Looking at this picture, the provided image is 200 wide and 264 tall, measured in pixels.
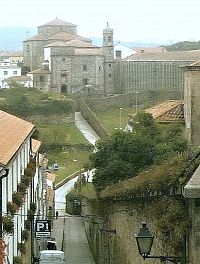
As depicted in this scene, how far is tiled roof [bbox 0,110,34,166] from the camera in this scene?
15.2 metres

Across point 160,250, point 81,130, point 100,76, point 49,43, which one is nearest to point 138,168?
point 160,250

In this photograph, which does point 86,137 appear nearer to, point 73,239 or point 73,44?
point 73,44

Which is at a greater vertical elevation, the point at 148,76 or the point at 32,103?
the point at 148,76

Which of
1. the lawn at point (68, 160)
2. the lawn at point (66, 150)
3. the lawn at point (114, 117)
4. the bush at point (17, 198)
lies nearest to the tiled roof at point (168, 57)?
the lawn at point (114, 117)

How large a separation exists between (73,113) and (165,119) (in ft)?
186

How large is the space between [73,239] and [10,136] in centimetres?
1925

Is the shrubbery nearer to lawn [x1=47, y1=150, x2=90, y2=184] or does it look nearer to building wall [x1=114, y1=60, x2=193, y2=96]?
building wall [x1=114, y1=60, x2=193, y2=96]

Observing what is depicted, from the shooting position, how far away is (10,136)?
18.7 m

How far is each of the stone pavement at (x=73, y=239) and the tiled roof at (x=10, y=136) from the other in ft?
27.7

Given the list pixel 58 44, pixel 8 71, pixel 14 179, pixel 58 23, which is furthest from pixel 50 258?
pixel 58 23

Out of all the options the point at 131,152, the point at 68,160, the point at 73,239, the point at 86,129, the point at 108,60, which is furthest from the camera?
the point at 108,60

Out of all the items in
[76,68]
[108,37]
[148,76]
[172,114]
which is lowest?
[172,114]

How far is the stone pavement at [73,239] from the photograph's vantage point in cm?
3098

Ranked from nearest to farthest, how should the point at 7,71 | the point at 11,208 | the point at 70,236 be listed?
1. the point at 11,208
2. the point at 70,236
3. the point at 7,71
